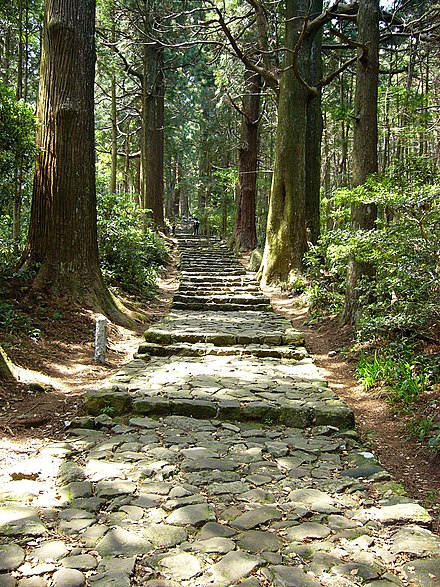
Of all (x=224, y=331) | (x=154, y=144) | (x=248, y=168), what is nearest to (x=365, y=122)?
(x=224, y=331)

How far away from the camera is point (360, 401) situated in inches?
227

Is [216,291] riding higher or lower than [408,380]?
higher

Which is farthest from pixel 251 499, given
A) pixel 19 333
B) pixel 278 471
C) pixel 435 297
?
pixel 19 333

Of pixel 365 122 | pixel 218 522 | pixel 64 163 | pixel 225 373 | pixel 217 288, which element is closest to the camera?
pixel 218 522

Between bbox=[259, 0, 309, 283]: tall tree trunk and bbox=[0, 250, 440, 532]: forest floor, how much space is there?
330cm

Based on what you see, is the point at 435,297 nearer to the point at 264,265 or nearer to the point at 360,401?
the point at 360,401

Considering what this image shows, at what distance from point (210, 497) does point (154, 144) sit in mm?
17933

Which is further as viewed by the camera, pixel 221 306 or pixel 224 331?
pixel 221 306

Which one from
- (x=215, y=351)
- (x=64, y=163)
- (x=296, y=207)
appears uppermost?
(x=64, y=163)

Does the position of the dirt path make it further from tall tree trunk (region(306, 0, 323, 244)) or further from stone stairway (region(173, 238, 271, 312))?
tall tree trunk (region(306, 0, 323, 244))

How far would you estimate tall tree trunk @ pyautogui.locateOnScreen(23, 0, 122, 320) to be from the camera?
759 cm

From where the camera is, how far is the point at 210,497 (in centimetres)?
336

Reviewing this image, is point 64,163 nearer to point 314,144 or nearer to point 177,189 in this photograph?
point 314,144

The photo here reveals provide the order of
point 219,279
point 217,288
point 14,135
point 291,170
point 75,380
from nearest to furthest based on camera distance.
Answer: point 75,380 → point 14,135 → point 217,288 → point 291,170 → point 219,279
